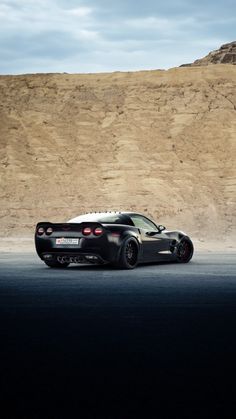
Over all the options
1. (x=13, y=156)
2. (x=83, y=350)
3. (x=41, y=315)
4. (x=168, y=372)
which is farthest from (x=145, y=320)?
(x=13, y=156)

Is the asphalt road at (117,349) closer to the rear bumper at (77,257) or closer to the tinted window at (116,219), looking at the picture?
the rear bumper at (77,257)

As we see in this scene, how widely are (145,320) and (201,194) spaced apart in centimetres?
3609

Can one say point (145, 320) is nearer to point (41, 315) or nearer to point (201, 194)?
point (41, 315)

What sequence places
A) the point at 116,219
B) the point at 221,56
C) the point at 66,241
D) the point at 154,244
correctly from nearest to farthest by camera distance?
the point at 66,241, the point at 154,244, the point at 116,219, the point at 221,56

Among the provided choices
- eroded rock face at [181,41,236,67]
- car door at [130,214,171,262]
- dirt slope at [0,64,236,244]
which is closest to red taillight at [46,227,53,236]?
car door at [130,214,171,262]

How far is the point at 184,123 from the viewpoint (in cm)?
5012

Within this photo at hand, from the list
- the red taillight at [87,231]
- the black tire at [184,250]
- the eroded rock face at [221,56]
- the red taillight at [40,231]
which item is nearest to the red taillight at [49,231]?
the red taillight at [40,231]

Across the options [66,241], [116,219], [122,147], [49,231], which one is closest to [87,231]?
[66,241]

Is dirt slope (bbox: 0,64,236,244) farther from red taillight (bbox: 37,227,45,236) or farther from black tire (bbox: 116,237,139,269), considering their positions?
red taillight (bbox: 37,227,45,236)

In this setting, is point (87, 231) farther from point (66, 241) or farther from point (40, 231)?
point (40, 231)

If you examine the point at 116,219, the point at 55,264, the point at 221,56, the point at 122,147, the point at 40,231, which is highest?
the point at 221,56

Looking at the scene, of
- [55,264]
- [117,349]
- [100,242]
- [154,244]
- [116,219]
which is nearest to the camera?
[117,349]

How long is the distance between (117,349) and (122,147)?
136 ft

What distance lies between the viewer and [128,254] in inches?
675
